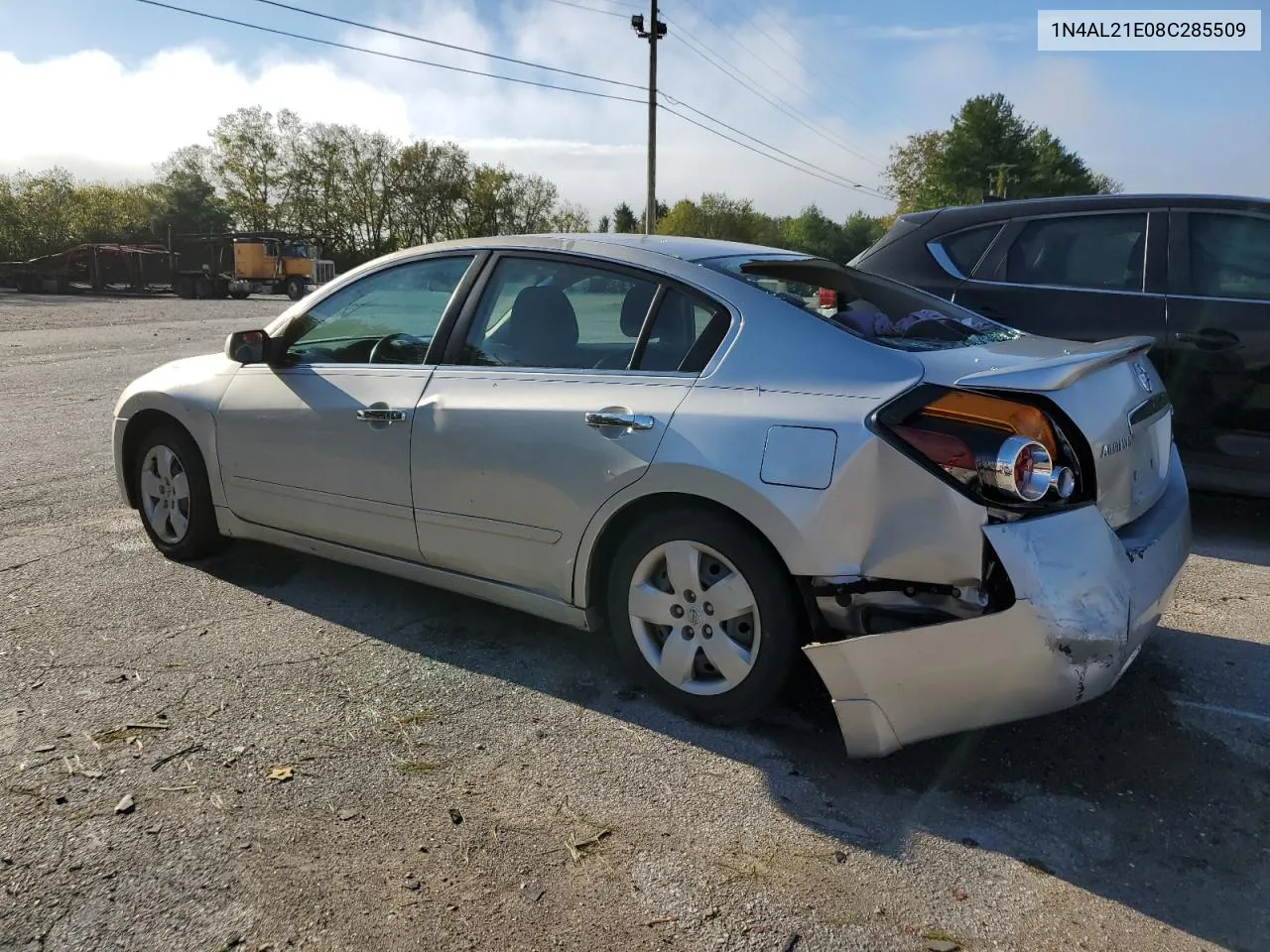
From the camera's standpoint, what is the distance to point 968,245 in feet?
18.7

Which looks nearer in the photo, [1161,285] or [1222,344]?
[1222,344]

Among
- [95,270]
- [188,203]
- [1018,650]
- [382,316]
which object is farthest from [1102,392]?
[188,203]

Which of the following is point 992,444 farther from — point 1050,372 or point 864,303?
point 864,303

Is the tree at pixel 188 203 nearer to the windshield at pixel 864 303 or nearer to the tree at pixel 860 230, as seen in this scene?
the tree at pixel 860 230

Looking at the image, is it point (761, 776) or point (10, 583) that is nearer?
point (761, 776)

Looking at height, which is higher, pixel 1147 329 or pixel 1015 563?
pixel 1147 329

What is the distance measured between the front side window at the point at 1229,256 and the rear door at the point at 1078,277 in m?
0.16

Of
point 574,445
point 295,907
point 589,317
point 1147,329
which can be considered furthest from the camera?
point 1147,329

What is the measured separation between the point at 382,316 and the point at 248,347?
60cm

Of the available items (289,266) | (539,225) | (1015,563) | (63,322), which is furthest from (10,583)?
(539,225)

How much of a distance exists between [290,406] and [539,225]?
217 ft

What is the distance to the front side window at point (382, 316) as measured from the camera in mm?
3787

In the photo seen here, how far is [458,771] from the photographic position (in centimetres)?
285

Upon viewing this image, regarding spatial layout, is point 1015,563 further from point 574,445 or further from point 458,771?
point 458,771
